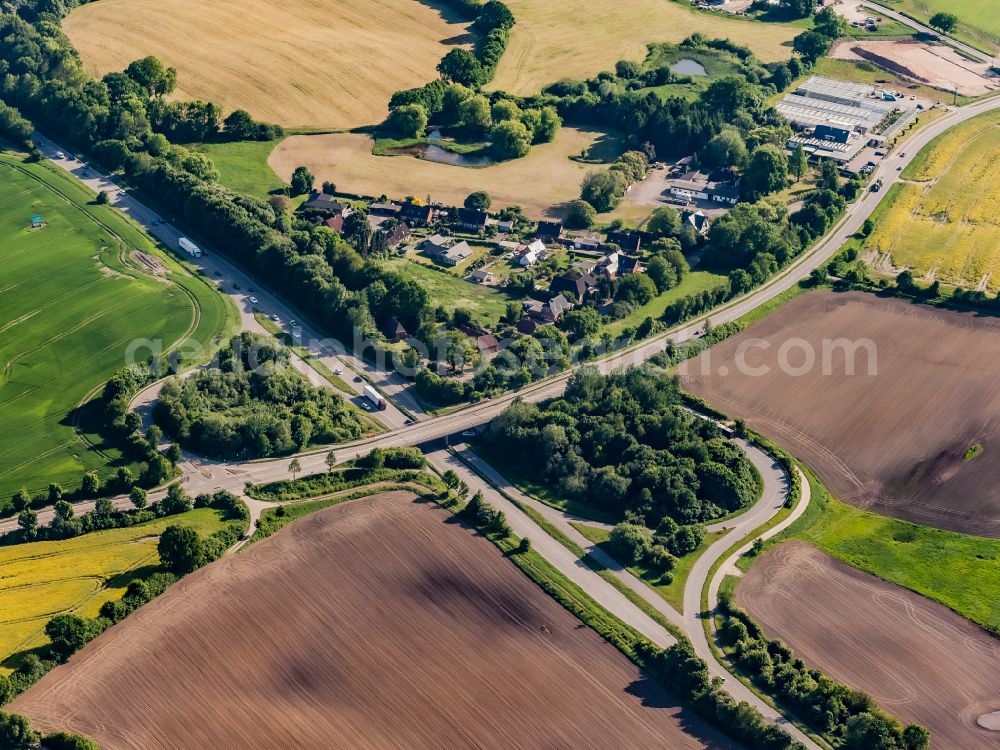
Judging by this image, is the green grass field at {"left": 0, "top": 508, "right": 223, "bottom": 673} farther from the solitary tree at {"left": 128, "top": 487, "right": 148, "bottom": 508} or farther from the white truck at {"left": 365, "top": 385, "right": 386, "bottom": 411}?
the white truck at {"left": 365, "top": 385, "right": 386, "bottom": 411}

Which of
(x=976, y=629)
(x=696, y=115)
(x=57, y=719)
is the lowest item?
(x=57, y=719)

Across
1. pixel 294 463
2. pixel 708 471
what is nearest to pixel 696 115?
pixel 708 471

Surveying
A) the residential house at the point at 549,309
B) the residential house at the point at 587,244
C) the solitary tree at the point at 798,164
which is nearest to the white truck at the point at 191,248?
the residential house at the point at 549,309

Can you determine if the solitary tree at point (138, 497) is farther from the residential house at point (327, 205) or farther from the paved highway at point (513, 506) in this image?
the residential house at point (327, 205)

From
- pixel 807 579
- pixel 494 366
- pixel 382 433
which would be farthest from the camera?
pixel 494 366

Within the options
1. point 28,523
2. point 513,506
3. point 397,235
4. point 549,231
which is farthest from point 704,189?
point 28,523

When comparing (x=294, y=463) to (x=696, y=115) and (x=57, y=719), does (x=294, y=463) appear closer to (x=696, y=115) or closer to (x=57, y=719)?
(x=57, y=719)
